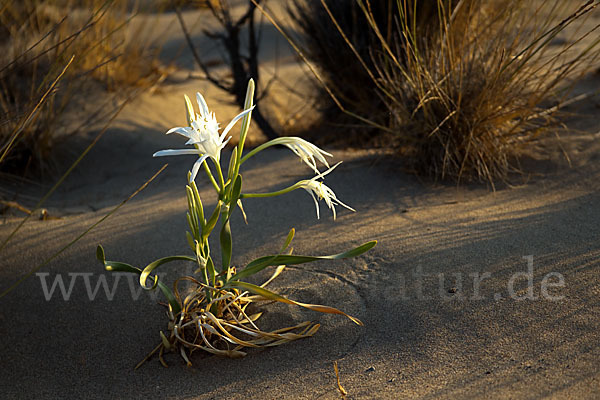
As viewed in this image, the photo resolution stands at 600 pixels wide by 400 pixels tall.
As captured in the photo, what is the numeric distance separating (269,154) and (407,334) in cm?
168

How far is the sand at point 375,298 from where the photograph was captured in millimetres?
1501

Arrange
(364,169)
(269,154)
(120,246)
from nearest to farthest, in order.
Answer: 1. (120,246)
2. (364,169)
3. (269,154)

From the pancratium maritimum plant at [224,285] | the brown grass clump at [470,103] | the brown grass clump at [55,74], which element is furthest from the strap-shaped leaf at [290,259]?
the brown grass clump at [55,74]

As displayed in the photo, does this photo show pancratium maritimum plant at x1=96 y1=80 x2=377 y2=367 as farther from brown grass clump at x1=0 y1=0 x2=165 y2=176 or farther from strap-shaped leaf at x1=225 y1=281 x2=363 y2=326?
brown grass clump at x1=0 y1=0 x2=165 y2=176

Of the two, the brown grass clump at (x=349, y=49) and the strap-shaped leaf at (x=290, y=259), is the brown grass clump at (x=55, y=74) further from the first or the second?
the strap-shaped leaf at (x=290, y=259)

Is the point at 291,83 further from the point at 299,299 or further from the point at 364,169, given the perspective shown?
the point at 299,299

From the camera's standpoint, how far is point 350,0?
3234 millimetres

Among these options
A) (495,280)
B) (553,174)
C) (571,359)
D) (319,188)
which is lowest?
(571,359)

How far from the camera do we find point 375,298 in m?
1.78

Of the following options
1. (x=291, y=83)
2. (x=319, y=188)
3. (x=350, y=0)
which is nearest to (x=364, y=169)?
(x=350, y=0)

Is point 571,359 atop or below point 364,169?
below

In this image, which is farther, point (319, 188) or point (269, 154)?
point (269, 154)

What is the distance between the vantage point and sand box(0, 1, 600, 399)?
1.50 metres

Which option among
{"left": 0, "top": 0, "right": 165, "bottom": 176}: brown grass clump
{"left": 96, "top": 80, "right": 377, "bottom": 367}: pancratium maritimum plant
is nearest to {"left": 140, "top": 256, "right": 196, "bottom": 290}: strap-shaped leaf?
{"left": 96, "top": 80, "right": 377, "bottom": 367}: pancratium maritimum plant
